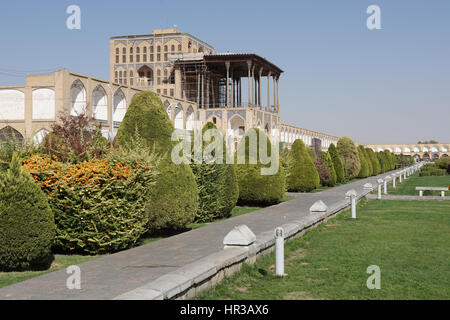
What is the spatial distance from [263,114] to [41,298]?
59.1 metres

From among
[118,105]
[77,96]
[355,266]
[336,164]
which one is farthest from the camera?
[118,105]

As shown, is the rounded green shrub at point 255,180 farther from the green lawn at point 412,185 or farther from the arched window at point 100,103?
the arched window at point 100,103

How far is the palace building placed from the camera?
1382 inches

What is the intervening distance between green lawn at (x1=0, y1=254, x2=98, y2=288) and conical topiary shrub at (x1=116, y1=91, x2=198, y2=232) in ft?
7.37

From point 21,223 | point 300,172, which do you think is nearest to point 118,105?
point 300,172

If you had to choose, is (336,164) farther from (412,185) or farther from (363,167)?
(363,167)

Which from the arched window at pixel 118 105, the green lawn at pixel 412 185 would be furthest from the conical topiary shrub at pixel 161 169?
the arched window at pixel 118 105

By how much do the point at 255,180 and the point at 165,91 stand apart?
53.1 meters

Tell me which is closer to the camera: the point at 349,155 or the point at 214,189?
the point at 214,189

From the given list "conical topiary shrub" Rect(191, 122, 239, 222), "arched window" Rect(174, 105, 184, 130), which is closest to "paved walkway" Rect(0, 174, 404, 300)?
"conical topiary shrub" Rect(191, 122, 239, 222)

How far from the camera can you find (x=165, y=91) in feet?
224

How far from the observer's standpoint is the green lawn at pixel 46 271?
6.07m

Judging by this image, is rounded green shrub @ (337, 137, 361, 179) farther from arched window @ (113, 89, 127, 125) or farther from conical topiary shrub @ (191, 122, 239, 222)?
conical topiary shrub @ (191, 122, 239, 222)

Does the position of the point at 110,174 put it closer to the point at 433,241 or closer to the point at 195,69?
the point at 433,241
